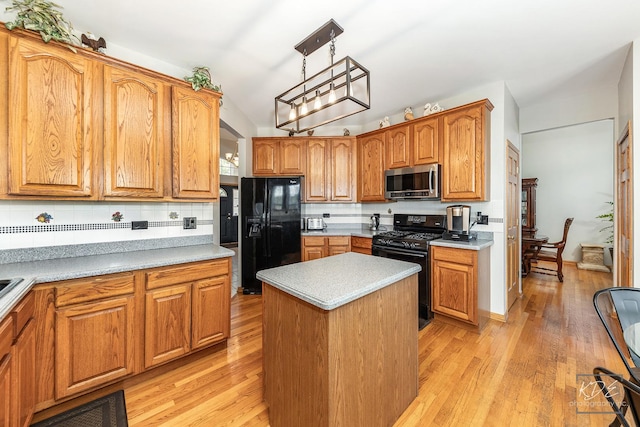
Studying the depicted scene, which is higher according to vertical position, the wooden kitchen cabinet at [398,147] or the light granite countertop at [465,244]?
the wooden kitchen cabinet at [398,147]

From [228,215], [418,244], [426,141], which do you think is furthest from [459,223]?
[228,215]

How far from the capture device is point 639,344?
3.92 feet

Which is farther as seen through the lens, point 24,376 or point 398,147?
point 398,147

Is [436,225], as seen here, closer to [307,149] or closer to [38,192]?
[307,149]

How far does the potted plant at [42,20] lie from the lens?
161 cm

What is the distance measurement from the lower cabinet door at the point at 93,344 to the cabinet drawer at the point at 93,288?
0.04m

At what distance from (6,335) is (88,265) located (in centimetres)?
67

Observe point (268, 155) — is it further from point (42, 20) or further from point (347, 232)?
point (42, 20)

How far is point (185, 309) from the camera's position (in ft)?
6.70

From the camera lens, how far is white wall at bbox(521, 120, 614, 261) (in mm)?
5281

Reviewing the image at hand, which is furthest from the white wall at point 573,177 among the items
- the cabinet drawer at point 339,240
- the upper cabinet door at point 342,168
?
the cabinet drawer at point 339,240

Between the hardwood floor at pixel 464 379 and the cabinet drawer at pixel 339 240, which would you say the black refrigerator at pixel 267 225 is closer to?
the cabinet drawer at pixel 339 240

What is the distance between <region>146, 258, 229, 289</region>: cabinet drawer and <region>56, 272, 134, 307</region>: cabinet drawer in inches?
5.2

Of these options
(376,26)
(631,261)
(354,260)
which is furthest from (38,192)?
(631,261)
